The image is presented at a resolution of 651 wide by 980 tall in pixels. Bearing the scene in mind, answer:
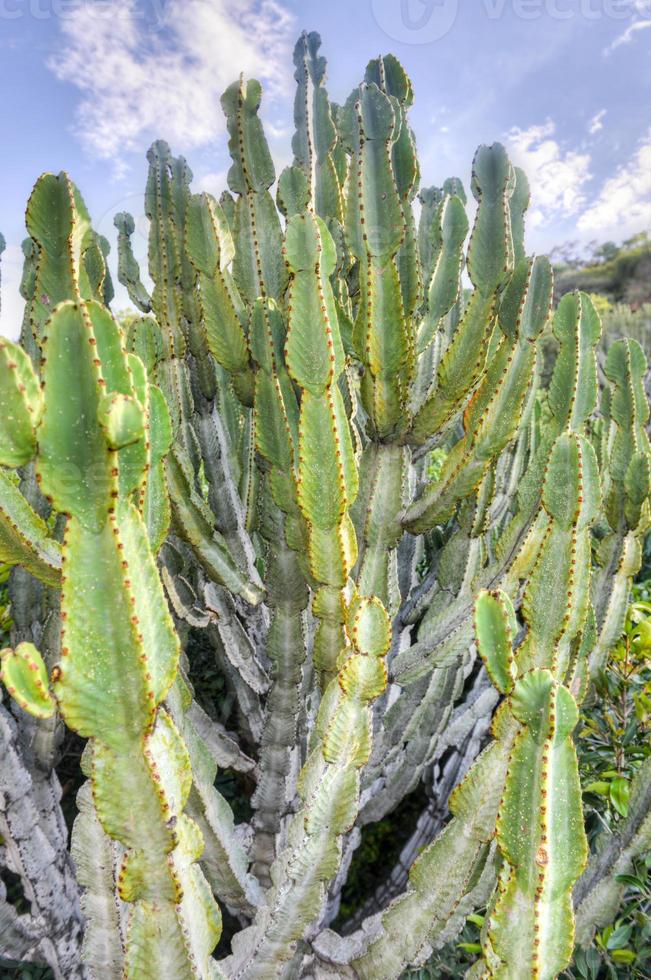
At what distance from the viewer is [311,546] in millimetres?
1574

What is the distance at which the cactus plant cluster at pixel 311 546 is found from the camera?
1.04m

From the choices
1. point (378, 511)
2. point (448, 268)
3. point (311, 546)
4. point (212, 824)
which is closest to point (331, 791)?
point (212, 824)

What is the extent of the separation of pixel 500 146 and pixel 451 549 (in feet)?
4.64

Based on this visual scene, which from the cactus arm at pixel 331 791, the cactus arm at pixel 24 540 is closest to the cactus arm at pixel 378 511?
the cactus arm at pixel 331 791

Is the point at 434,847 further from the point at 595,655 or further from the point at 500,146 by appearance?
the point at 500,146

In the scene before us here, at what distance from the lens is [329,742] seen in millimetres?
1430

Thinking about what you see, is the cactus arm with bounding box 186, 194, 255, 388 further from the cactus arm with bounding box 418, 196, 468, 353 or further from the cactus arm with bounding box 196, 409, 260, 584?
the cactus arm with bounding box 418, 196, 468, 353

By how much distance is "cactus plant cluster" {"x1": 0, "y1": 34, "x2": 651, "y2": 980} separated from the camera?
1.04 metres

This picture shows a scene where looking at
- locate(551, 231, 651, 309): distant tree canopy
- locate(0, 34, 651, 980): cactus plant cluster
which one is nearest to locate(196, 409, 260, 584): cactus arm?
locate(0, 34, 651, 980): cactus plant cluster

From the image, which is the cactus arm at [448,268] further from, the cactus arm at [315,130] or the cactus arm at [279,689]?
Result: the cactus arm at [279,689]

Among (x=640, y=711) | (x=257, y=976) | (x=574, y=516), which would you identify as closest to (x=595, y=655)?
(x=640, y=711)

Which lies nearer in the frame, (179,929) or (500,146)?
(179,929)

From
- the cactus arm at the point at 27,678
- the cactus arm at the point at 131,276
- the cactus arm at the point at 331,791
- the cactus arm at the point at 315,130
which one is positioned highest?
the cactus arm at the point at 315,130

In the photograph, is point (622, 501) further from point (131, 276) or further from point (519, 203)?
point (131, 276)
